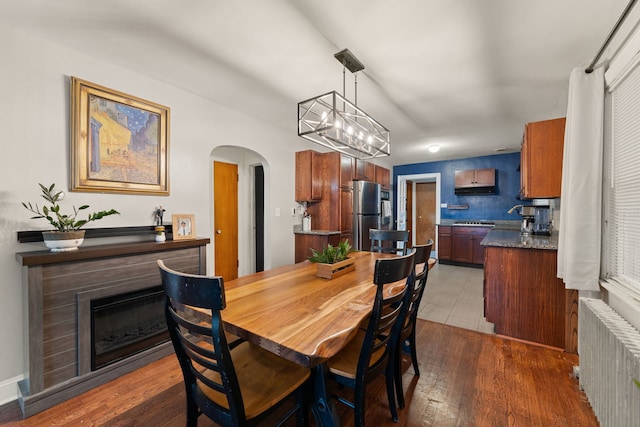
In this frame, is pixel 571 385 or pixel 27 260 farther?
pixel 571 385

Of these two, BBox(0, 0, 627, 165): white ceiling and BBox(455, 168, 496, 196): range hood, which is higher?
BBox(0, 0, 627, 165): white ceiling

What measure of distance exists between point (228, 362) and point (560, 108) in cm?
426

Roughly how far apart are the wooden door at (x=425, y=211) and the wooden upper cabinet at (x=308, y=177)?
442 cm

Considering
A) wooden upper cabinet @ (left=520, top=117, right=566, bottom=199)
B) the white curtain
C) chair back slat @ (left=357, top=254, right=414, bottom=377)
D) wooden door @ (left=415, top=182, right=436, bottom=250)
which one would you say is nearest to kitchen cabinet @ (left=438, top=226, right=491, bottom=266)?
wooden door @ (left=415, top=182, right=436, bottom=250)

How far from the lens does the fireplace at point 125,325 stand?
1.95 meters

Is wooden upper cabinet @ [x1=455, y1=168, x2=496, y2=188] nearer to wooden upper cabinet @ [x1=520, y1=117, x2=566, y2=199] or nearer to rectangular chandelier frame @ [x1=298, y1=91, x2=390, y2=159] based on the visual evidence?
wooden upper cabinet @ [x1=520, y1=117, x2=566, y2=199]

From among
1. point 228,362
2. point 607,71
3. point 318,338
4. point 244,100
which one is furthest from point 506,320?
point 244,100

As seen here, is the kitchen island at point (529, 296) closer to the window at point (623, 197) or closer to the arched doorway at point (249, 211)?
the window at point (623, 197)

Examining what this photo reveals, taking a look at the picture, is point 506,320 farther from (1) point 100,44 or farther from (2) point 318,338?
(1) point 100,44

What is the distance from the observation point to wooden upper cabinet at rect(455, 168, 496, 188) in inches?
227

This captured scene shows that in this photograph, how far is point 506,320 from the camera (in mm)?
2535

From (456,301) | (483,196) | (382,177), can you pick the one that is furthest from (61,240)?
(483,196)

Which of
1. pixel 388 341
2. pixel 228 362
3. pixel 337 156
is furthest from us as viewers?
pixel 337 156

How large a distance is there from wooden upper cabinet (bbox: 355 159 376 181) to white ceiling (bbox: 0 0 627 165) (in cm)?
190
